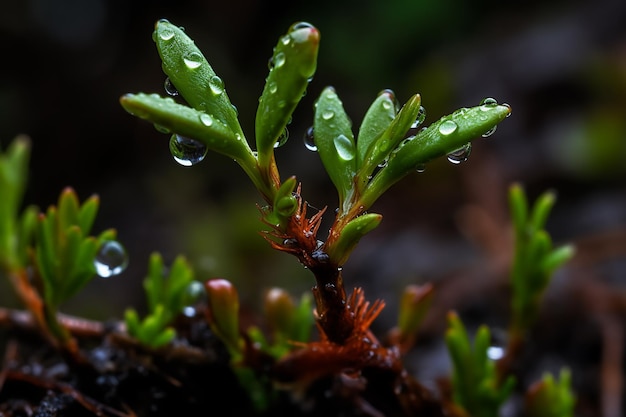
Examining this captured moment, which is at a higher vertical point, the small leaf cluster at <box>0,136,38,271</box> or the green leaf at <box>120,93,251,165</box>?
the green leaf at <box>120,93,251,165</box>

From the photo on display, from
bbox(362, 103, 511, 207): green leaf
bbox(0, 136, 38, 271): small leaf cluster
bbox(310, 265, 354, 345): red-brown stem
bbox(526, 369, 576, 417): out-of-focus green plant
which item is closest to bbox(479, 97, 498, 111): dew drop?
bbox(362, 103, 511, 207): green leaf

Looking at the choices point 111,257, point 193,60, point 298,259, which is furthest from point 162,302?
point 193,60

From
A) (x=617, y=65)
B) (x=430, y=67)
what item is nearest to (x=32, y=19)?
(x=430, y=67)

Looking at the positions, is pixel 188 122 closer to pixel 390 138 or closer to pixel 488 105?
pixel 390 138

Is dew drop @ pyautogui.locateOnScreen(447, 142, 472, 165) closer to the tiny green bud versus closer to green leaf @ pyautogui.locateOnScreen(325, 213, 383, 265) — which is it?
green leaf @ pyautogui.locateOnScreen(325, 213, 383, 265)

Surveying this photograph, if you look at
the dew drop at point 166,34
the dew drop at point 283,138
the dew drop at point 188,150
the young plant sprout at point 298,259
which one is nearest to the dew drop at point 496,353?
the young plant sprout at point 298,259

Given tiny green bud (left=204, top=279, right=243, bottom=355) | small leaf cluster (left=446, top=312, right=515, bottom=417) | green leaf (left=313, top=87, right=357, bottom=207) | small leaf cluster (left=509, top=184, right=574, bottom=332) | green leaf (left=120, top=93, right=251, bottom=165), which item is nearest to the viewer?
green leaf (left=120, top=93, right=251, bottom=165)
